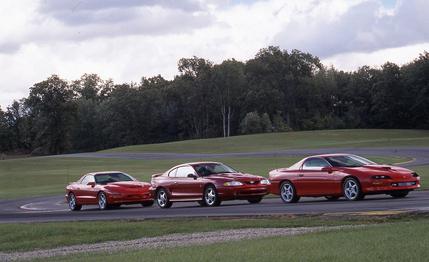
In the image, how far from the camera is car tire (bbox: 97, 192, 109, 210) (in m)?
26.0

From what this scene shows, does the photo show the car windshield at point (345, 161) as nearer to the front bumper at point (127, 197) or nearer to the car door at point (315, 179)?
the car door at point (315, 179)

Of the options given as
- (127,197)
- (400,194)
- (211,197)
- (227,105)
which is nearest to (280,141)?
(227,105)

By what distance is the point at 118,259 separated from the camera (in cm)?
1148

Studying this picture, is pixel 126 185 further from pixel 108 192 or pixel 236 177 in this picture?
pixel 236 177

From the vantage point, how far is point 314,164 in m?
22.1

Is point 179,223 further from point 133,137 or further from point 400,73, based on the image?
point 133,137

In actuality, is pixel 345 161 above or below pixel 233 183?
above

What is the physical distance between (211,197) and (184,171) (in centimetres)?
173

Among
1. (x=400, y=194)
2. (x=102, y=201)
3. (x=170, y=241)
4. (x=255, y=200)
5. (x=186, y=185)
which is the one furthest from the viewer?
(x=102, y=201)

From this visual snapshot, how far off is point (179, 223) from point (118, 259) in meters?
5.87

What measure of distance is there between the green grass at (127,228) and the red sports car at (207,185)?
491cm

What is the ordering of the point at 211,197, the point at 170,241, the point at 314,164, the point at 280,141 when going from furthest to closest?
Result: the point at 280,141 → the point at 211,197 → the point at 314,164 → the point at 170,241

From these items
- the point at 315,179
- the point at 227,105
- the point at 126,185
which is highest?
the point at 227,105

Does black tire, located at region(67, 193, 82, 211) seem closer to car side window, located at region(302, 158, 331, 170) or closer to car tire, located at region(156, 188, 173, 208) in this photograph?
car tire, located at region(156, 188, 173, 208)
